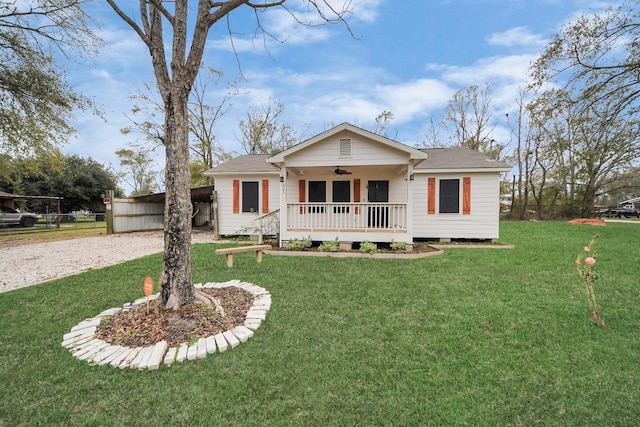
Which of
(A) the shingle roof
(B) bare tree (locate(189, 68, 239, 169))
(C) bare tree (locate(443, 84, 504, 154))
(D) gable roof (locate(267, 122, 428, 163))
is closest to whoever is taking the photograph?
(D) gable roof (locate(267, 122, 428, 163))

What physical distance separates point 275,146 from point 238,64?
59.4 feet

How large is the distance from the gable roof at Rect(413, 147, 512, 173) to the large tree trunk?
26.3ft

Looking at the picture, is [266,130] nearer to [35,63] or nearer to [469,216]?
[35,63]

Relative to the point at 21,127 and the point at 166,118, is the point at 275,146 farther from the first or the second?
the point at 166,118

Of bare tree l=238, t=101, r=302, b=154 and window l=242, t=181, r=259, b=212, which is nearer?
window l=242, t=181, r=259, b=212

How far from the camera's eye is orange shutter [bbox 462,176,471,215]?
29.9 feet

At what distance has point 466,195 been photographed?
914 cm

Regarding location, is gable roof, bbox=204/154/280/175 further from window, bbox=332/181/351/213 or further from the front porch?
the front porch

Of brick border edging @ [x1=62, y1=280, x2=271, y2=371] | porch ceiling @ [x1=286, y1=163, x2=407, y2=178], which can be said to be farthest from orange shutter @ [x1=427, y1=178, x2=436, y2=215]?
brick border edging @ [x1=62, y1=280, x2=271, y2=371]

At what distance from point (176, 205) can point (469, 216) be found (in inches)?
369

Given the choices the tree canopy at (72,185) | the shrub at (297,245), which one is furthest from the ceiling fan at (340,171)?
the tree canopy at (72,185)

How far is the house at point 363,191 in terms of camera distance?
24.8 ft

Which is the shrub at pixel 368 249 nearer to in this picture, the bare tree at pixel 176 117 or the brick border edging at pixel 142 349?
the brick border edging at pixel 142 349

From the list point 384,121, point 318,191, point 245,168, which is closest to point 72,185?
point 245,168
